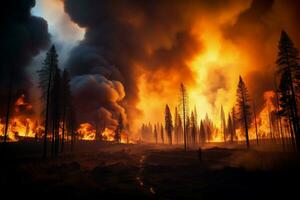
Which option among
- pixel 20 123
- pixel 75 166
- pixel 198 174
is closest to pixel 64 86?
pixel 75 166

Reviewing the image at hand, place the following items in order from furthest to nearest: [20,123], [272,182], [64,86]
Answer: [20,123]
[64,86]
[272,182]

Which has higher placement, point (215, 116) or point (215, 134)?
point (215, 116)

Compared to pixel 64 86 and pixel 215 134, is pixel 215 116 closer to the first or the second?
pixel 215 134

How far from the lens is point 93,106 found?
95188 millimetres

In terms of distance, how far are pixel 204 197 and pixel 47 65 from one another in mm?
35050

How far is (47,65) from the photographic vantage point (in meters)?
36.8

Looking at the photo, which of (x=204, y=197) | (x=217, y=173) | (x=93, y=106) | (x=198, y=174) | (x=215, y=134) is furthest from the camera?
(x=215, y=134)

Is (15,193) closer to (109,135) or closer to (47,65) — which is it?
(47,65)

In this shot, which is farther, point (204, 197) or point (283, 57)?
point (283, 57)

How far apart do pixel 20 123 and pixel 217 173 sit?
92.4 meters

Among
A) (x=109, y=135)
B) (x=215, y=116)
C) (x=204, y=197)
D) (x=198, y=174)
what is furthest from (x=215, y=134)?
(x=204, y=197)

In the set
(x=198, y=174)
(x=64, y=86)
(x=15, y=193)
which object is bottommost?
(x=198, y=174)

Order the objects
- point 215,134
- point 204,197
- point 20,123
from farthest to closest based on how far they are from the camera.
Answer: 1. point 215,134
2. point 20,123
3. point 204,197

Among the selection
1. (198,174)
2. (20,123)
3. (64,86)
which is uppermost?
(64,86)
